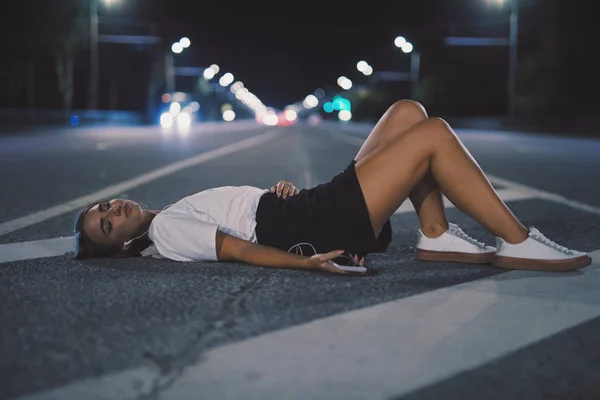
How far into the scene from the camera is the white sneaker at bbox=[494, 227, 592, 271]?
4555 millimetres

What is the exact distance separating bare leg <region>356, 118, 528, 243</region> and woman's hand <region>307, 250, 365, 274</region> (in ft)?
1.45

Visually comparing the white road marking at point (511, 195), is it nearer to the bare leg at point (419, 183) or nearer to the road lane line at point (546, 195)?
the road lane line at point (546, 195)

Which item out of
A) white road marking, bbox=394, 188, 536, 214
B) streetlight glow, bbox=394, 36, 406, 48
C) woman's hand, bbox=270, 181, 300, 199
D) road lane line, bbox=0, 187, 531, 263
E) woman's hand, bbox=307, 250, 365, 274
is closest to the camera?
woman's hand, bbox=307, 250, 365, 274

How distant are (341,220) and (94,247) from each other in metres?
1.51

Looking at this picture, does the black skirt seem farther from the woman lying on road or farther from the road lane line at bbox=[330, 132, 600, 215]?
the road lane line at bbox=[330, 132, 600, 215]

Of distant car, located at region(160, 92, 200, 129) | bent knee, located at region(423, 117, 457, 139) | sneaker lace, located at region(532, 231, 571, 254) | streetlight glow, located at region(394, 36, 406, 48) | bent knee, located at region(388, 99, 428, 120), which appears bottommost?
distant car, located at region(160, 92, 200, 129)

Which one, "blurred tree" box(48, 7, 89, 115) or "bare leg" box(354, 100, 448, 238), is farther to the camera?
"blurred tree" box(48, 7, 89, 115)

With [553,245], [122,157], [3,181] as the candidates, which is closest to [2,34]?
[122,157]

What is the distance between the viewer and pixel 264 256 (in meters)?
4.61

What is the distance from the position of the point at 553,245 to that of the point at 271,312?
174cm

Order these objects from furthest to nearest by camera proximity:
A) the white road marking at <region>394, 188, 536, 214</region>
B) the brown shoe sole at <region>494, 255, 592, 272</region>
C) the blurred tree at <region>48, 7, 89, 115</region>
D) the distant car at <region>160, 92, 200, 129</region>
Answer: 1. the blurred tree at <region>48, 7, 89, 115</region>
2. the distant car at <region>160, 92, 200, 129</region>
3. the white road marking at <region>394, 188, 536, 214</region>
4. the brown shoe sole at <region>494, 255, 592, 272</region>

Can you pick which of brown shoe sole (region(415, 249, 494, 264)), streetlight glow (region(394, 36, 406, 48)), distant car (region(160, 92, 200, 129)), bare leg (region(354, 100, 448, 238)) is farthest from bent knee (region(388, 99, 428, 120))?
streetlight glow (region(394, 36, 406, 48))

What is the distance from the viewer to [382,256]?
5332 millimetres

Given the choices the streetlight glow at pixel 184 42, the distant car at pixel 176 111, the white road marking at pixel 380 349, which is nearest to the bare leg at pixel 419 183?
the white road marking at pixel 380 349
